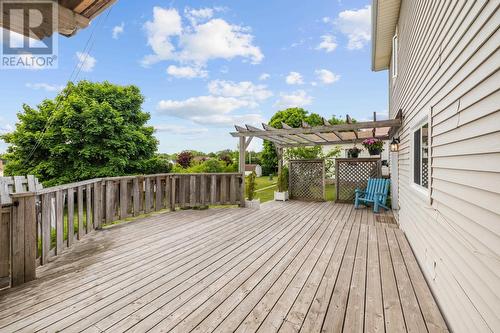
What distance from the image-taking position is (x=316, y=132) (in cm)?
588

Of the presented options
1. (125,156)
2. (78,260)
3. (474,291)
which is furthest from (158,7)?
(474,291)

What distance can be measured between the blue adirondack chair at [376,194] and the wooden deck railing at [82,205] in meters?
3.46

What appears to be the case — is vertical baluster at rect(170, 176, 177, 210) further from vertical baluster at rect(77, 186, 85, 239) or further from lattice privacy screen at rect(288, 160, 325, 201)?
lattice privacy screen at rect(288, 160, 325, 201)

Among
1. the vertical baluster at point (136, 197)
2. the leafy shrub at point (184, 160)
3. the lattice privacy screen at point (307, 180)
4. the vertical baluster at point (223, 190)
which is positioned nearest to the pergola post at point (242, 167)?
the vertical baluster at point (223, 190)

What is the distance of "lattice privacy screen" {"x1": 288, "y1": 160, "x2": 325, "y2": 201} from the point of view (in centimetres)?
817

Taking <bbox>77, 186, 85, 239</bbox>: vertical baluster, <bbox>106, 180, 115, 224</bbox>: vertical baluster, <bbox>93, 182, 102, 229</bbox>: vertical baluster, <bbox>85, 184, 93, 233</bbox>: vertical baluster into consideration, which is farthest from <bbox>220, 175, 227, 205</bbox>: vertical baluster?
<bbox>77, 186, 85, 239</bbox>: vertical baluster

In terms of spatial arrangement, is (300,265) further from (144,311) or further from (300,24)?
(300,24)

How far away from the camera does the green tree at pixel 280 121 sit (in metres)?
21.8

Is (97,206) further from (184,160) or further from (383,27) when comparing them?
(184,160)

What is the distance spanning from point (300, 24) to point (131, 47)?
8305 millimetres

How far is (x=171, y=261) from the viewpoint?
291 cm

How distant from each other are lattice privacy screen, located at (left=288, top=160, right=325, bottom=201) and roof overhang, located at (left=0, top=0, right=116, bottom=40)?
7550 mm

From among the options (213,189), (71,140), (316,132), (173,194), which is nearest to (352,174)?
(316,132)

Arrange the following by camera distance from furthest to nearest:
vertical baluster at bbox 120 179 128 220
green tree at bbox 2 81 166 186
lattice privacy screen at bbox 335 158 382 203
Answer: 1. green tree at bbox 2 81 166 186
2. lattice privacy screen at bbox 335 158 382 203
3. vertical baluster at bbox 120 179 128 220
